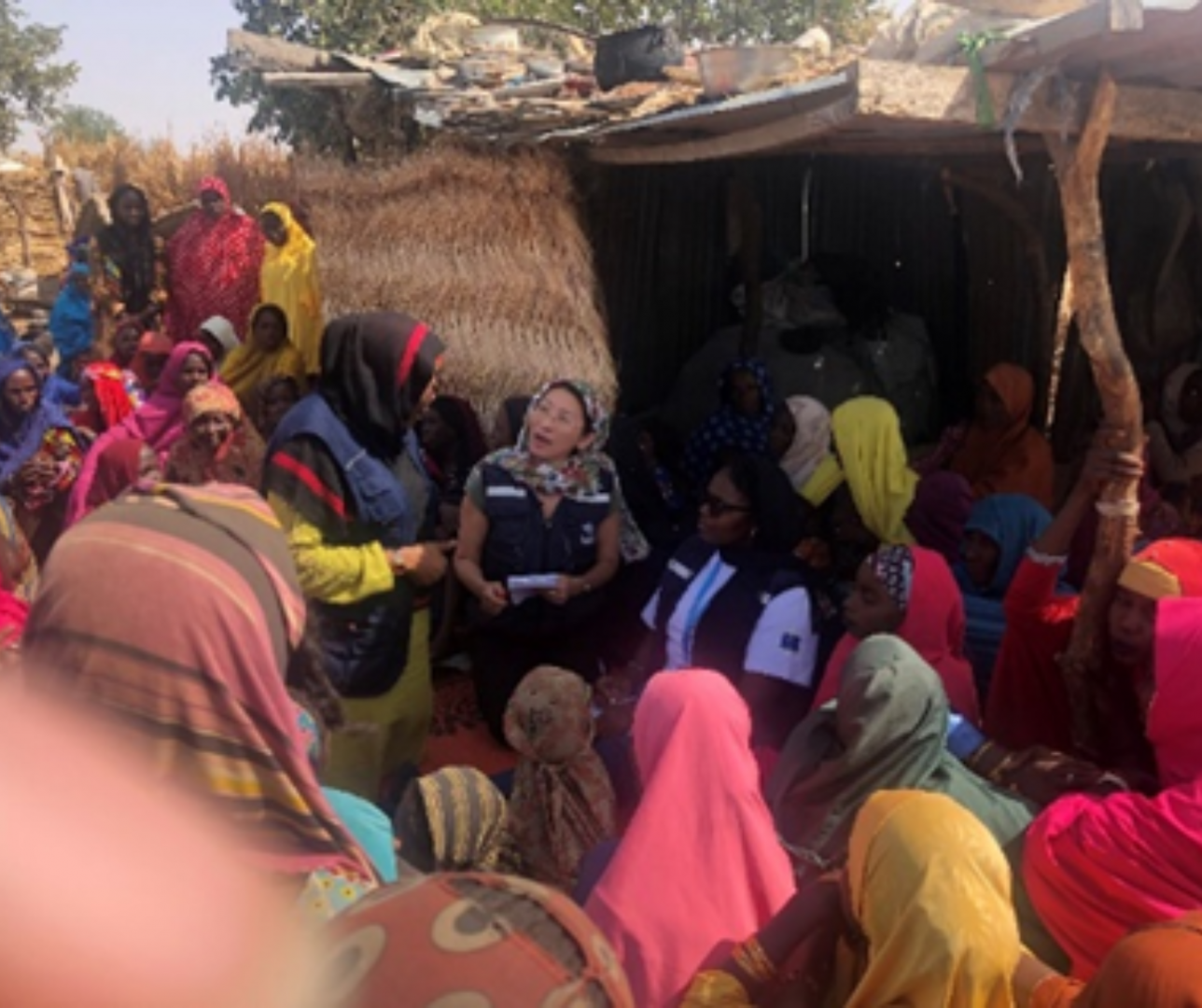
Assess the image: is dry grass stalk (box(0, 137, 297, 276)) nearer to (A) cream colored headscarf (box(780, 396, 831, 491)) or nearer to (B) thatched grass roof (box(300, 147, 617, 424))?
(B) thatched grass roof (box(300, 147, 617, 424))

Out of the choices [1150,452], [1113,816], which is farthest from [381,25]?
[1113,816]

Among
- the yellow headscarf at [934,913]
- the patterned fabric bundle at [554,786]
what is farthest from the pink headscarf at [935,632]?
the yellow headscarf at [934,913]

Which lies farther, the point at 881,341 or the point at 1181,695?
the point at 881,341

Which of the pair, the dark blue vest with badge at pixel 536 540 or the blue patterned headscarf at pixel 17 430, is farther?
the blue patterned headscarf at pixel 17 430

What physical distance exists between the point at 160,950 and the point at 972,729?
2.65 m

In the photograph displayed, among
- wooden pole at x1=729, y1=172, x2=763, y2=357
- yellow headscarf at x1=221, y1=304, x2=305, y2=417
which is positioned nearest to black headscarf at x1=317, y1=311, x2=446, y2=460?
wooden pole at x1=729, y1=172, x2=763, y2=357

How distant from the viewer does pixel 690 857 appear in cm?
264

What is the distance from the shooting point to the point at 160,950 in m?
1.18

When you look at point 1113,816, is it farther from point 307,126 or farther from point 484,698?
point 307,126

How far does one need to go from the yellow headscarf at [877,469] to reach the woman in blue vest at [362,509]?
200 centimetres

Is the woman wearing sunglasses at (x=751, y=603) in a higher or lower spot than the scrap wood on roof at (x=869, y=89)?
lower

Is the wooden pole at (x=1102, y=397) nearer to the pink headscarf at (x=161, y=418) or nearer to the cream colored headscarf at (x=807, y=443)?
the cream colored headscarf at (x=807, y=443)

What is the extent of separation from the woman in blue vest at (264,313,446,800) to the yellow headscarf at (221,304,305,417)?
3.44m

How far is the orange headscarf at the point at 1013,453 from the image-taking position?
223 inches
